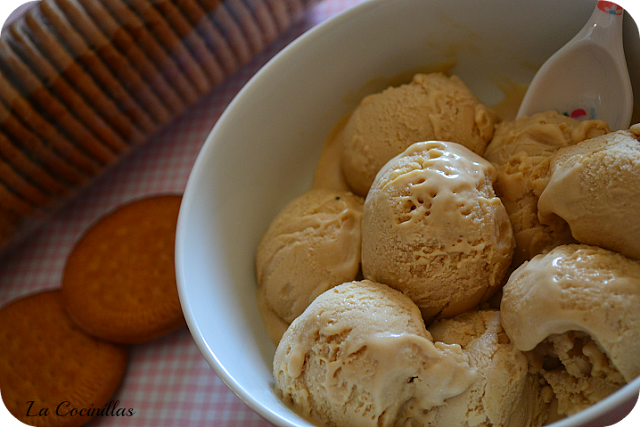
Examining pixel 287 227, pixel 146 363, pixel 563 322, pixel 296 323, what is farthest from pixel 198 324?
pixel 563 322

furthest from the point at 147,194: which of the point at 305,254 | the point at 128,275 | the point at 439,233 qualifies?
the point at 439,233

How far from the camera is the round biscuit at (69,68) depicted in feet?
3.44

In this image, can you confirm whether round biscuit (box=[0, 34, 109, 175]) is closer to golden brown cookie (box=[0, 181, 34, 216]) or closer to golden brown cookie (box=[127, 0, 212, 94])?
golden brown cookie (box=[0, 181, 34, 216])

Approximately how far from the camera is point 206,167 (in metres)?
0.90

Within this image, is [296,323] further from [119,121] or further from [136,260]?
[119,121]

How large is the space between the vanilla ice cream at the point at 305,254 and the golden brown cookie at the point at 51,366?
0.37 meters

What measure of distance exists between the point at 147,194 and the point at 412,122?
27.5 inches

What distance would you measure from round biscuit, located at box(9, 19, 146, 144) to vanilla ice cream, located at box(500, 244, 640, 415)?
0.91 meters

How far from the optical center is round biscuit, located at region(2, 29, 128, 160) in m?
1.05

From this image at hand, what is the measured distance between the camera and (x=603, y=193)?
0.67 m

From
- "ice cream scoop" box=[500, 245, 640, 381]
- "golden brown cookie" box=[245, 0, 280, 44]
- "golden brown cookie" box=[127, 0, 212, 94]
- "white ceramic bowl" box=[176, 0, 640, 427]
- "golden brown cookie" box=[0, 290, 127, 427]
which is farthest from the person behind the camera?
"golden brown cookie" box=[245, 0, 280, 44]

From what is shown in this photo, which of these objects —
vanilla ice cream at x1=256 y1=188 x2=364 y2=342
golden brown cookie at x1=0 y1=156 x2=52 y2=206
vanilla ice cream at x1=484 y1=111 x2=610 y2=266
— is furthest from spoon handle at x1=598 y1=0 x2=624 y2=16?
golden brown cookie at x1=0 y1=156 x2=52 y2=206

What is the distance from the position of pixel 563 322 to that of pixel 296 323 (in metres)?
0.36

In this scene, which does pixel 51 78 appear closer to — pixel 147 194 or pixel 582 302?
pixel 147 194
